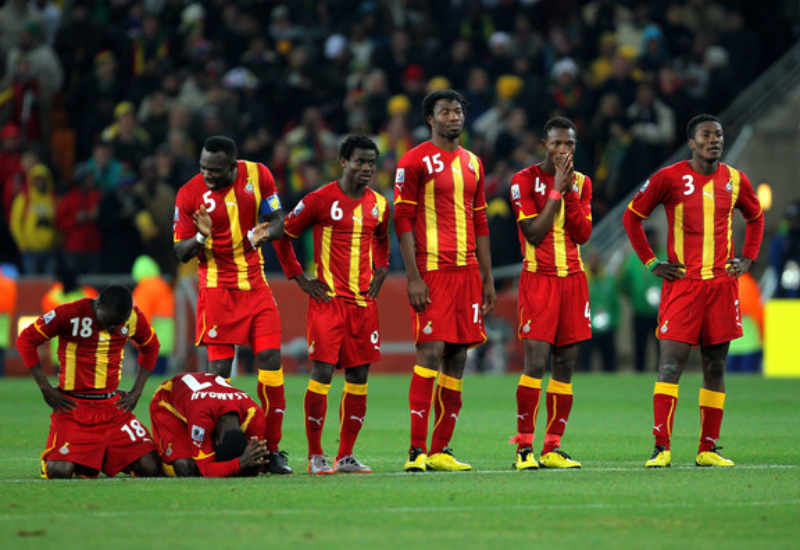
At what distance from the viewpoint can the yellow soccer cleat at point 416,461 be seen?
9.57m

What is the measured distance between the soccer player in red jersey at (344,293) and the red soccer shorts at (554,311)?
1.04m

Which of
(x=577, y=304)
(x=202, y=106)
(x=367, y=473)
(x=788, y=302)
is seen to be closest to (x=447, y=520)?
(x=367, y=473)

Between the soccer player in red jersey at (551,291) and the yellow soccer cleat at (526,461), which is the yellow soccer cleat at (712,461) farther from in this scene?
the yellow soccer cleat at (526,461)

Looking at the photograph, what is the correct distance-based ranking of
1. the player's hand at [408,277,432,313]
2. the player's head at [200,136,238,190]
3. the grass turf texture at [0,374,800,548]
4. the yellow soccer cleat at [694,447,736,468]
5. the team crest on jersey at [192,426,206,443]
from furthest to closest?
the yellow soccer cleat at [694,447,736,468] < the player's head at [200,136,238,190] < the player's hand at [408,277,432,313] < the team crest on jersey at [192,426,206,443] < the grass turf texture at [0,374,800,548]

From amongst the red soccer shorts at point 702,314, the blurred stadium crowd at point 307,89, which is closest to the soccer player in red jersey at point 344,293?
the red soccer shorts at point 702,314

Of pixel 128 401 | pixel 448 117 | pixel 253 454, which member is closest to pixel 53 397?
pixel 128 401

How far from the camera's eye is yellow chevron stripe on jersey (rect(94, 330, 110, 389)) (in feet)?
31.3

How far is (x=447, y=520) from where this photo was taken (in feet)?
24.0

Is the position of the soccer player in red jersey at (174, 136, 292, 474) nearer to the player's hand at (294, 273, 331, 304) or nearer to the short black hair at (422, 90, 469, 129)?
the player's hand at (294, 273, 331, 304)

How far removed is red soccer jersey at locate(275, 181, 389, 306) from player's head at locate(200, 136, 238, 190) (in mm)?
539

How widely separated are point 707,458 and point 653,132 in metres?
12.0

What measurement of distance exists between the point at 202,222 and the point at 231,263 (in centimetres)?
41

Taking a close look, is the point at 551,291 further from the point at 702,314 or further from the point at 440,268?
the point at 702,314

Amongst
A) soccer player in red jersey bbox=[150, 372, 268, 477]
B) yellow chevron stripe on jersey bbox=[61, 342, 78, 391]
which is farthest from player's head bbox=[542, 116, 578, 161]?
yellow chevron stripe on jersey bbox=[61, 342, 78, 391]
